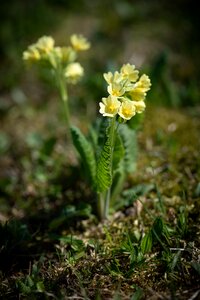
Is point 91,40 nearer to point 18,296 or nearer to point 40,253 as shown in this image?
point 40,253

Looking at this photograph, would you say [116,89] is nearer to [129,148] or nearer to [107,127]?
[107,127]

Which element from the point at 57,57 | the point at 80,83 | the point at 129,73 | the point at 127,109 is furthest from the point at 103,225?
the point at 80,83

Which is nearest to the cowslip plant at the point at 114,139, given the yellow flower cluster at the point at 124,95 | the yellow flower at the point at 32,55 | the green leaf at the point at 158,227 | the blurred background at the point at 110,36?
the yellow flower cluster at the point at 124,95

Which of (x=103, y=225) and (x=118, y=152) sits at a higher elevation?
(x=118, y=152)

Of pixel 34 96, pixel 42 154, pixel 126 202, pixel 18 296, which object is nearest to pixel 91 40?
pixel 34 96

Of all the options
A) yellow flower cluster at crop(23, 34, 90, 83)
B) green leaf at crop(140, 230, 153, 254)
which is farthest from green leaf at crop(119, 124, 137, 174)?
green leaf at crop(140, 230, 153, 254)

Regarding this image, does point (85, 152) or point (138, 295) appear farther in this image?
point (85, 152)
